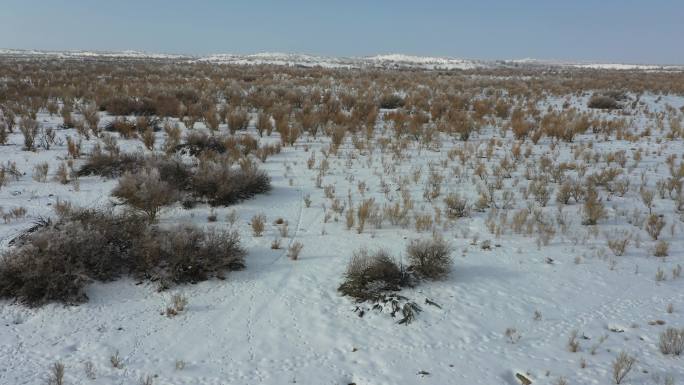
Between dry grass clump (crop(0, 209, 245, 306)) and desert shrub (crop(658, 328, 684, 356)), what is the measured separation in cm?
381

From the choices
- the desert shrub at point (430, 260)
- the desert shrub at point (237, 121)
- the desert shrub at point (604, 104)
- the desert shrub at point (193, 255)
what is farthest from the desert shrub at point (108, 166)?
the desert shrub at point (604, 104)

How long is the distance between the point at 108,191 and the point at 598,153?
31.5 feet

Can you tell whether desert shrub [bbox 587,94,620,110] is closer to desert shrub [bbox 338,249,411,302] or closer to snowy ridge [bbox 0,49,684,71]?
desert shrub [bbox 338,249,411,302]

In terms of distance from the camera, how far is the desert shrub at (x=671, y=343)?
141 inches

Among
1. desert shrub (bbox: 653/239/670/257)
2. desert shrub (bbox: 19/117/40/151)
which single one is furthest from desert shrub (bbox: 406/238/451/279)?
desert shrub (bbox: 19/117/40/151)

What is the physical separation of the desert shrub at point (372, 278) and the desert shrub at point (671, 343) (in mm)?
2103

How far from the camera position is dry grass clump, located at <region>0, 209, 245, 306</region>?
4230 millimetres

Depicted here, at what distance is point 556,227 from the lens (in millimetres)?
6215

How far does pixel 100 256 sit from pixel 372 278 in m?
2.69

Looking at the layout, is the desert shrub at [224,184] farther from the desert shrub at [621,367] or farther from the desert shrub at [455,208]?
the desert shrub at [621,367]

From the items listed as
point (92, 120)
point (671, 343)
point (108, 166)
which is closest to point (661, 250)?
point (671, 343)

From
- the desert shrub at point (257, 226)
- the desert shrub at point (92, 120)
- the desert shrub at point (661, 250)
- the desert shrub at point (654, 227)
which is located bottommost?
the desert shrub at point (257, 226)

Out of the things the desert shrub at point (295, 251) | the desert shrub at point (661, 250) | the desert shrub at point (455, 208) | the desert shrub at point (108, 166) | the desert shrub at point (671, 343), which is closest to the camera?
the desert shrub at point (671, 343)

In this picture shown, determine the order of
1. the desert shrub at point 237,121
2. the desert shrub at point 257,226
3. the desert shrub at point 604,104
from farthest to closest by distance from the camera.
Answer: the desert shrub at point 604,104 → the desert shrub at point 237,121 → the desert shrub at point 257,226
